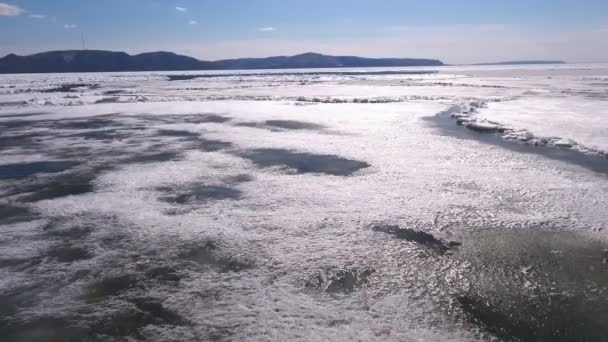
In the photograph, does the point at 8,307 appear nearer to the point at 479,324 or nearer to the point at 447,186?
the point at 479,324

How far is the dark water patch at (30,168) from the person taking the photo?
666 centimetres

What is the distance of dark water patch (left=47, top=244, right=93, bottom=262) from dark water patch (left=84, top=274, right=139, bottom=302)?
1.80ft

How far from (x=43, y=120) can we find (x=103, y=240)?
12.0 metres

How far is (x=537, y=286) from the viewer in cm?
305

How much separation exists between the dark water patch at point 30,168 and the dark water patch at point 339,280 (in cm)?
567

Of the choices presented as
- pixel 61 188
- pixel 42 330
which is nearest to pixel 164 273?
pixel 42 330

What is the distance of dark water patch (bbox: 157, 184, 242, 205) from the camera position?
5.18 metres

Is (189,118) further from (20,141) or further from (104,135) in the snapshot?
(20,141)

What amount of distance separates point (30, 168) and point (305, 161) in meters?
4.90

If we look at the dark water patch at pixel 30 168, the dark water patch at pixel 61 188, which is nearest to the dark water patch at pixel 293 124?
the dark water patch at pixel 30 168

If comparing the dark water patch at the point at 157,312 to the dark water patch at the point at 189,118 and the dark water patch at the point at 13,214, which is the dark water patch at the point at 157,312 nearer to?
the dark water patch at the point at 13,214

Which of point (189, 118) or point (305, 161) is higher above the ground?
point (189, 118)

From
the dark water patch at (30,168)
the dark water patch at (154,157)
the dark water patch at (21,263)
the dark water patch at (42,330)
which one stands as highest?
the dark water patch at (154,157)

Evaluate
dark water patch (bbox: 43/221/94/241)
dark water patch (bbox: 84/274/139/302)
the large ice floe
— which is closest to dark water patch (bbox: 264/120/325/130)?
the large ice floe
